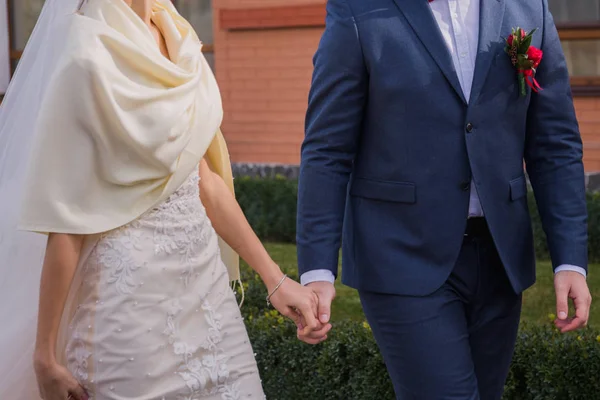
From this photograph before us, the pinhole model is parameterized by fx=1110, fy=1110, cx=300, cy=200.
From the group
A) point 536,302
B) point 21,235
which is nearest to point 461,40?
point 21,235

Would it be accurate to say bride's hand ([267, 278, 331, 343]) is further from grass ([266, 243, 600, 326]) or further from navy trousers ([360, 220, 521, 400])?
grass ([266, 243, 600, 326])

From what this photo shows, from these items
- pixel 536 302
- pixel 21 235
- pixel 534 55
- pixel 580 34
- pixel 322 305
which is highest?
pixel 534 55

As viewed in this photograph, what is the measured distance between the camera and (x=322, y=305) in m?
3.50

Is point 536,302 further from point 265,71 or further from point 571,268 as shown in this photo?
point 265,71

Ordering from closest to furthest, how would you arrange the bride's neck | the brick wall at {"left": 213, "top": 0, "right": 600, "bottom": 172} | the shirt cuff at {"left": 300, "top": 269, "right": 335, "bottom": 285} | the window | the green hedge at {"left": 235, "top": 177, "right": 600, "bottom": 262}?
the shirt cuff at {"left": 300, "top": 269, "right": 335, "bottom": 285}
the bride's neck
the window
the green hedge at {"left": 235, "top": 177, "right": 600, "bottom": 262}
the brick wall at {"left": 213, "top": 0, "right": 600, "bottom": 172}

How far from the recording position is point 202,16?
41.0ft

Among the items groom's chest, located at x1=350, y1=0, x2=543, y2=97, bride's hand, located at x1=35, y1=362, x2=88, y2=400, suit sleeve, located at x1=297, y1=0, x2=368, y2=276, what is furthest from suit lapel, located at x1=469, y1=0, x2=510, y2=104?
bride's hand, located at x1=35, y1=362, x2=88, y2=400

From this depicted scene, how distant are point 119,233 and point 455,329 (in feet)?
3.51

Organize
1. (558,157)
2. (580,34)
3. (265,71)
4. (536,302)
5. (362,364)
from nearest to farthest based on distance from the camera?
(558,157) → (362,364) → (536,302) → (580,34) → (265,71)

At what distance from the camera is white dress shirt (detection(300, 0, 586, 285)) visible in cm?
340

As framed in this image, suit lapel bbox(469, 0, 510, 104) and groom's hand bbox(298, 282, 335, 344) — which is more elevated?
suit lapel bbox(469, 0, 510, 104)

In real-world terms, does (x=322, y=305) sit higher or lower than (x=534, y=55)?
lower

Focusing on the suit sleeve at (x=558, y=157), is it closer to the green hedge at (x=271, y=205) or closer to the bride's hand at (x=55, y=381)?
the bride's hand at (x=55, y=381)

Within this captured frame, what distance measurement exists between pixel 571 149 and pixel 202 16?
30.7 ft
